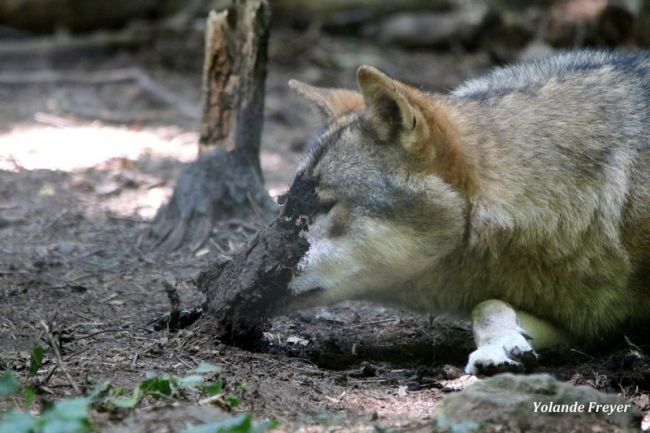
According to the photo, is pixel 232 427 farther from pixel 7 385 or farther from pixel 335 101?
pixel 335 101

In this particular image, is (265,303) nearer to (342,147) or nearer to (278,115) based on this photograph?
(342,147)

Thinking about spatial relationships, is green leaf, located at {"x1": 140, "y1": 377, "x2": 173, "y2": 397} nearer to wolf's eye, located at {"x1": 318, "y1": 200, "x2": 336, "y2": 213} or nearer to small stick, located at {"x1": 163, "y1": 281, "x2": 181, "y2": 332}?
small stick, located at {"x1": 163, "y1": 281, "x2": 181, "y2": 332}

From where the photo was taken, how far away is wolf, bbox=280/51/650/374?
15.1 ft

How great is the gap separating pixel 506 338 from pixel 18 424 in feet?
7.57

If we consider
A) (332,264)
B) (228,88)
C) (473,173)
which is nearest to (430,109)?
(473,173)

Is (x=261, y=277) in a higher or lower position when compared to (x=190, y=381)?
higher

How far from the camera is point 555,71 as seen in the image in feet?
17.0

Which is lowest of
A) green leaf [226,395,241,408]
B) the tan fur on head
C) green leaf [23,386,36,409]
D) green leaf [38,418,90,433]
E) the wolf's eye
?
green leaf [23,386,36,409]

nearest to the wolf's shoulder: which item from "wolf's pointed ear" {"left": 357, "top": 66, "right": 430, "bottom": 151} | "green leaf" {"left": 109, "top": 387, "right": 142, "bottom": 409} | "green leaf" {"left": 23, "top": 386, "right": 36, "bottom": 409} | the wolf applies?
the wolf

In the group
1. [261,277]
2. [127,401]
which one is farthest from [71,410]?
[261,277]

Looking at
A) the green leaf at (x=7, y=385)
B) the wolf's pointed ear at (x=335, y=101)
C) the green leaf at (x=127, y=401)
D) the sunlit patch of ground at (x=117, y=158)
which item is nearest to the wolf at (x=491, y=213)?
the wolf's pointed ear at (x=335, y=101)

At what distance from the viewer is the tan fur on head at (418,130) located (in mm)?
4469

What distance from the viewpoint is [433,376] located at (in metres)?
4.58

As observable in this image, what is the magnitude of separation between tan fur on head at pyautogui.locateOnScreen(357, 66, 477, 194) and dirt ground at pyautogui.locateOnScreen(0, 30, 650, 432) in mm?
944
